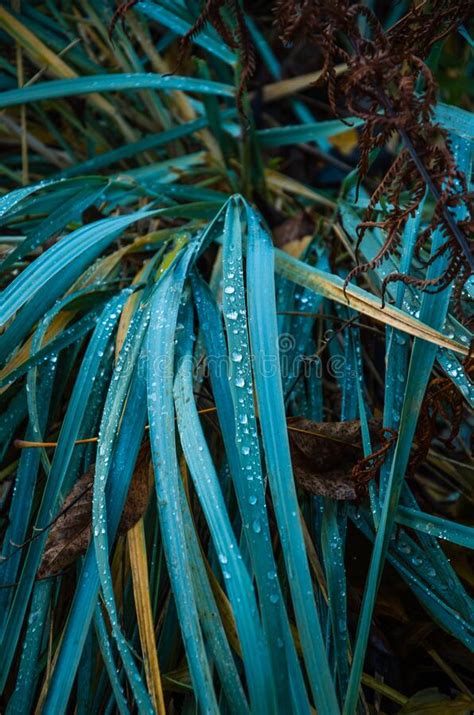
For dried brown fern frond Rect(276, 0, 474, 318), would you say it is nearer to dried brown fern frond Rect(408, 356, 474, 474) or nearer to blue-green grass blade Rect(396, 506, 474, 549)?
dried brown fern frond Rect(408, 356, 474, 474)

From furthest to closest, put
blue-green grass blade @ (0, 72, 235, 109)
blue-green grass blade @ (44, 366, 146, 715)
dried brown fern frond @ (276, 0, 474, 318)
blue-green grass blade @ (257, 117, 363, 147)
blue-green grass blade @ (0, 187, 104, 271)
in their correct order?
blue-green grass blade @ (257, 117, 363, 147) → blue-green grass blade @ (0, 72, 235, 109) → blue-green grass blade @ (0, 187, 104, 271) → blue-green grass blade @ (44, 366, 146, 715) → dried brown fern frond @ (276, 0, 474, 318)

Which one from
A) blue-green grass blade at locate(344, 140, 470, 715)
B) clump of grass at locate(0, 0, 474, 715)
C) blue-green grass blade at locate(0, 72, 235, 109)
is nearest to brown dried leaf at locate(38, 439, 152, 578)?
clump of grass at locate(0, 0, 474, 715)

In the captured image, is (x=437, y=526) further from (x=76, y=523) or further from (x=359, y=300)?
(x=76, y=523)

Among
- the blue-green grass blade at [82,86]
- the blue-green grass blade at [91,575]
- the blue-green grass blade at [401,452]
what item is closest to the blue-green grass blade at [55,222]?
the blue-green grass blade at [82,86]

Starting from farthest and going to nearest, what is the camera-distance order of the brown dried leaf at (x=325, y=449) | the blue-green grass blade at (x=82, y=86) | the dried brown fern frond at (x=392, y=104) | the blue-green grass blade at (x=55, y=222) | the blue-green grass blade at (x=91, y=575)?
1. the blue-green grass blade at (x=82, y=86)
2. the blue-green grass blade at (x=55, y=222)
3. the brown dried leaf at (x=325, y=449)
4. the blue-green grass blade at (x=91, y=575)
5. the dried brown fern frond at (x=392, y=104)

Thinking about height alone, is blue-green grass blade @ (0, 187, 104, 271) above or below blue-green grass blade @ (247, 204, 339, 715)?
above

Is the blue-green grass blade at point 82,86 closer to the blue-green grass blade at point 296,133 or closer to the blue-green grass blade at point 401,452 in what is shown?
the blue-green grass blade at point 296,133

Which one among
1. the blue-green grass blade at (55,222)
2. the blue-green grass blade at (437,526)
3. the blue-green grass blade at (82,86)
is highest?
the blue-green grass blade at (82,86)

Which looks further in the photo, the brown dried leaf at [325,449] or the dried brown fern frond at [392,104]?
the brown dried leaf at [325,449]
